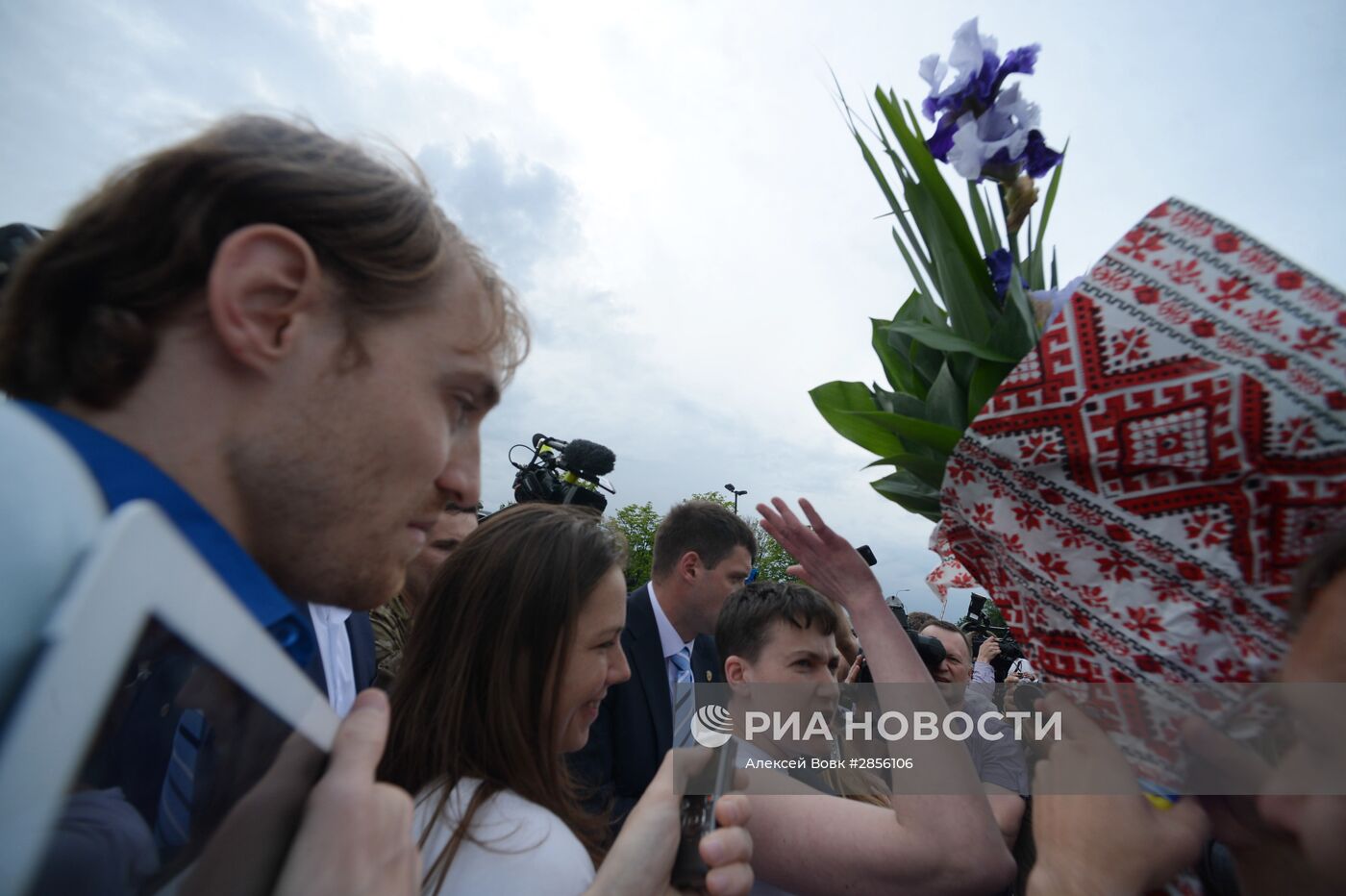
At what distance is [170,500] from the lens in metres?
0.85

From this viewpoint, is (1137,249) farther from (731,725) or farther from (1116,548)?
(731,725)

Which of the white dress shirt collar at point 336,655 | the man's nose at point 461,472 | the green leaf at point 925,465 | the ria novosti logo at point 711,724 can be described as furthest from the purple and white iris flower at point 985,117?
the white dress shirt collar at point 336,655

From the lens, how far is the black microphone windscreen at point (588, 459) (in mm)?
4551

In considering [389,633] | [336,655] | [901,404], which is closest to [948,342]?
[901,404]

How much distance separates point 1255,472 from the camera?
114cm

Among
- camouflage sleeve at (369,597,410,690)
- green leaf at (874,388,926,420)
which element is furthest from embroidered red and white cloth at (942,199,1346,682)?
camouflage sleeve at (369,597,410,690)

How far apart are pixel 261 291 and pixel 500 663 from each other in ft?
3.89

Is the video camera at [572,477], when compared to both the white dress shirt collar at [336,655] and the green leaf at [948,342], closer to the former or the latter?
the white dress shirt collar at [336,655]

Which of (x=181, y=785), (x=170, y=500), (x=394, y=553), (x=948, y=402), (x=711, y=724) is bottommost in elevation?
(x=181, y=785)

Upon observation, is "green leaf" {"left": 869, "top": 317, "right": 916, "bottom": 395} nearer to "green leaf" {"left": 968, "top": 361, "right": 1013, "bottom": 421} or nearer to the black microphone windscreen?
"green leaf" {"left": 968, "top": 361, "right": 1013, "bottom": 421}

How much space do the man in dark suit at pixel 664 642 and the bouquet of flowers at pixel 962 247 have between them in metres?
2.17

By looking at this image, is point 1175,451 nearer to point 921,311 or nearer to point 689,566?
point 921,311

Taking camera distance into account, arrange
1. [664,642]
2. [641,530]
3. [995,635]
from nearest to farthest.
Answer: [664,642]
[995,635]
[641,530]

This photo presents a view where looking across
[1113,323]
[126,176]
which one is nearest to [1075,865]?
[1113,323]
